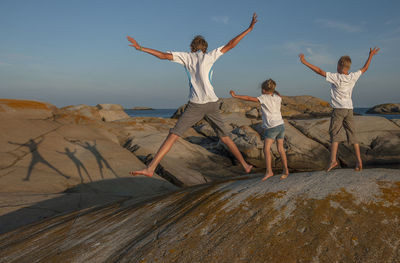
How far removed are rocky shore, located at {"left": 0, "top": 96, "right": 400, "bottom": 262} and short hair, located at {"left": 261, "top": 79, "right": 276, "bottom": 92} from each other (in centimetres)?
126

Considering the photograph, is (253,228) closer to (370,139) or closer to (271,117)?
(271,117)

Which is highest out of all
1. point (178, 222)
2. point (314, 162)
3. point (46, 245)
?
→ point (178, 222)

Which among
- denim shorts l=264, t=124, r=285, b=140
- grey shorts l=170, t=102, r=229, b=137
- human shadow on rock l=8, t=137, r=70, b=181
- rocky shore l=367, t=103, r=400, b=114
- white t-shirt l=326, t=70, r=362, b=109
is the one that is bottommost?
rocky shore l=367, t=103, r=400, b=114

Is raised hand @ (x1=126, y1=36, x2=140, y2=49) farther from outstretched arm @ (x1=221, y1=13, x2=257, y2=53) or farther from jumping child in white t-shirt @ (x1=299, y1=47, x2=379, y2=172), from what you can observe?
jumping child in white t-shirt @ (x1=299, y1=47, x2=379, y2=172)

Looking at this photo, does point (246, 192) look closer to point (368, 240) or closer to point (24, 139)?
point (368, 240)

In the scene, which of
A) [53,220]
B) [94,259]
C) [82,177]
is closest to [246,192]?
[94,259]

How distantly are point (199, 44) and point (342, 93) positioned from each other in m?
2.25

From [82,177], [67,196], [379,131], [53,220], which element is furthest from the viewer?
[379,131]

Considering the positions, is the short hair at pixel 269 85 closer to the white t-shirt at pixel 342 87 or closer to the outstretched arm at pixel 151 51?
the white t-shirt at pixel 342 87

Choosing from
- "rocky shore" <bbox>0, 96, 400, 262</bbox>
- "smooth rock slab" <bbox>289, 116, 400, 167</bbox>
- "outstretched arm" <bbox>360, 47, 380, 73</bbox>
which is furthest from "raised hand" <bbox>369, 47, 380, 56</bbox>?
"smooth rock slab" <bbox>289, 116, 400, 167</bbox>

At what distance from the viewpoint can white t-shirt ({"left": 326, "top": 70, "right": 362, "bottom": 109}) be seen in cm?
426

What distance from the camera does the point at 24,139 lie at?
793 cm

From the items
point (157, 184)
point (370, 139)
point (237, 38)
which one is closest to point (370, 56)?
point (237, 38)

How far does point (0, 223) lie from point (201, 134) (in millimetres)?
12930
